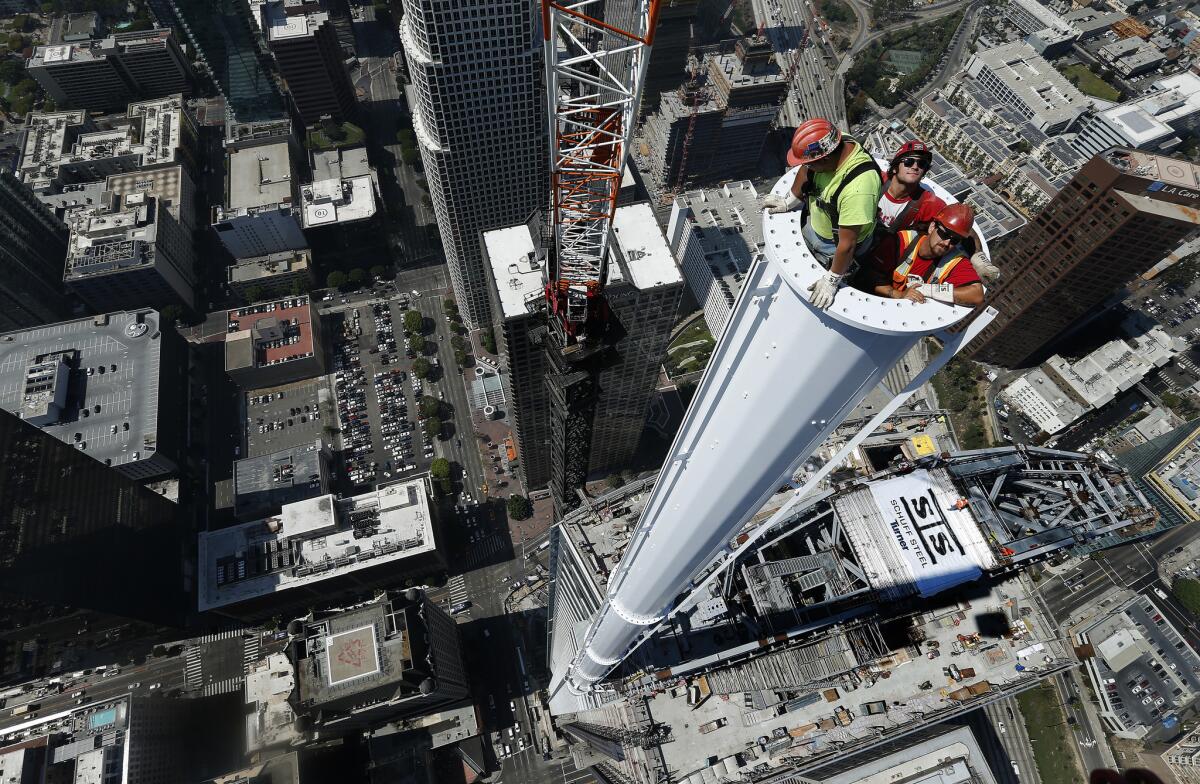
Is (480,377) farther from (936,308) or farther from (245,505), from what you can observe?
(936,308)

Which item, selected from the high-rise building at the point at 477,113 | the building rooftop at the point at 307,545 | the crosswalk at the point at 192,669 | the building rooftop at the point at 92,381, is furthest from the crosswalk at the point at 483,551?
the building rooftop at the point at 92,381

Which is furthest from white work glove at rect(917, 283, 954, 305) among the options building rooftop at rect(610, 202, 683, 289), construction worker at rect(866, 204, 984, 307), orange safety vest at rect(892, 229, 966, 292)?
building rooftop at rect(610, 202, 683, 289)

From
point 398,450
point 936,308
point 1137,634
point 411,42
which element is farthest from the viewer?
point 398,450

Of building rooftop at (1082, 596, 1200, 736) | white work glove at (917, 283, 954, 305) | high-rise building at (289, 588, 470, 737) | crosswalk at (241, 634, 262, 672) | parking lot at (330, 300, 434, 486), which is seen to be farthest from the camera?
parking lot at (330, 300, 434, 486)

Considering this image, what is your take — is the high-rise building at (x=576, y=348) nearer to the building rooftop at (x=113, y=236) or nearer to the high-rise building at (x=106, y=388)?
the high-rise building at (x=106, y=388)

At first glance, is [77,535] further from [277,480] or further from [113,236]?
[113,236]

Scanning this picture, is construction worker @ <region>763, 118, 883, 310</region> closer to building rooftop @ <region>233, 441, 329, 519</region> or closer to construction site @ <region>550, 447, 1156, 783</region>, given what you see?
construction site @ <region>550, 447, 1156, 783</region>

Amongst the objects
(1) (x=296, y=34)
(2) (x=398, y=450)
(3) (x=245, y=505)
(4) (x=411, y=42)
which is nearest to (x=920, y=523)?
(4) (x=411, y=42)
